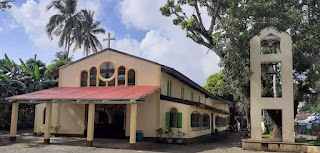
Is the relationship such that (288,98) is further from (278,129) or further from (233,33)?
(233,33)

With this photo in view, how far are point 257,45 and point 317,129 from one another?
8.30 metres

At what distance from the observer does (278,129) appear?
18.0m

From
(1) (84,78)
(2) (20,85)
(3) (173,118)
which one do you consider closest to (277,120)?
(3) (173,118)

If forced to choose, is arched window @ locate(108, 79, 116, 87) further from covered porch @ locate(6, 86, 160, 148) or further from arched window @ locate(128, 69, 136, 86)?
covered porch @ locate(6, 86, 160, 148)

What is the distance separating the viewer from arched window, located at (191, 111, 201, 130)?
19578 millimetres

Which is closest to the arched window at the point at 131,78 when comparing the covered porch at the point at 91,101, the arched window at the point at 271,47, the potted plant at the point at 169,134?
the covered porch at the point at 91,101

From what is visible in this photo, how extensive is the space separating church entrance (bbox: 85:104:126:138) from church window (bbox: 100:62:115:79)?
2.15 metres

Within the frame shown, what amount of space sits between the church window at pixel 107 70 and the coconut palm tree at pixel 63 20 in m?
21.7

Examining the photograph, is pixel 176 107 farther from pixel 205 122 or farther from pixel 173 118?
pixel 205 122

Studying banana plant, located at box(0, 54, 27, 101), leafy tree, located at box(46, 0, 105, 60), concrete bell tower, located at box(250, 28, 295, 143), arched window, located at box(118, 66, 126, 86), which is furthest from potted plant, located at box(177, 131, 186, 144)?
leafy tree, located at box(46, 0, 105, 60)

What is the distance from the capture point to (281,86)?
624 inches

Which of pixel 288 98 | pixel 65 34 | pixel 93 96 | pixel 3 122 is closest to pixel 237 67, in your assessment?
pixel 288 98

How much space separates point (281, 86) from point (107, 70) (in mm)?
11544

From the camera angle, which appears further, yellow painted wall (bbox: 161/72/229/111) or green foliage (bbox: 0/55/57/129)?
green foliage (bbox: 0/55/57/129)
